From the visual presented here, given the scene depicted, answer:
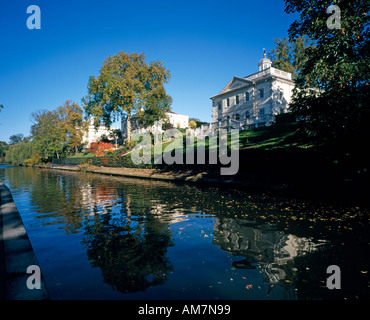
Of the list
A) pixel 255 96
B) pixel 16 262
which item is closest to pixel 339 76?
pixel 16 262

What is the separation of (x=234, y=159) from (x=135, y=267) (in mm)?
13633

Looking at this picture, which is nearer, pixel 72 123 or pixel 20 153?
pixel 72 123

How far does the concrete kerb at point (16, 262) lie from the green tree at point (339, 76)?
10.3 metres

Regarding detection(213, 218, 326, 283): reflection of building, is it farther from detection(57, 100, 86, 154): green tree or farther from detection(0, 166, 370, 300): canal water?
detection(57, 100, 86, 154): green tree

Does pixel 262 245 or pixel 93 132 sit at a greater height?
pixel 93 132

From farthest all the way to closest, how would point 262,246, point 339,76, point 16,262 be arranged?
point 339,76
point 262,246
point 16,262

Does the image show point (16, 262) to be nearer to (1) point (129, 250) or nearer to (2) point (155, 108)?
(1) point (129, 250)

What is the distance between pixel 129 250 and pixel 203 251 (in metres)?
1.63

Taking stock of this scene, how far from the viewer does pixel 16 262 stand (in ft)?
11.0

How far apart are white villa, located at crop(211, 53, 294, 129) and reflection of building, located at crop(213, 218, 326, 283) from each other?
2682 cm

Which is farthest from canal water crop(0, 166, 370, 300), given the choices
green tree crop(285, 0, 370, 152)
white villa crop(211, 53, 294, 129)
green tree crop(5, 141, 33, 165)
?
green tree crop(5, 141, 33, 165)

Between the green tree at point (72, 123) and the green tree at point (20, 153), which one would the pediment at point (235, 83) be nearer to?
the green tree at point (72, 123)

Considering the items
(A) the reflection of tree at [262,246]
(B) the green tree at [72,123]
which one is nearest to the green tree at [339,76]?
(A) the reflection of tree at [262,246]

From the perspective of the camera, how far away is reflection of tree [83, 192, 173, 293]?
356 cm
